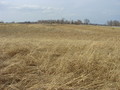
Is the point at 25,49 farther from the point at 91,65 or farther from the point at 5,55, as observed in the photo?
the point at 91,65

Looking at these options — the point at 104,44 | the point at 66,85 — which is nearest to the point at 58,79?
the point at 66,85

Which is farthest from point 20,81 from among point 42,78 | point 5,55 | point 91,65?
point 5,55

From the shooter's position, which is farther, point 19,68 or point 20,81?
point 19,68

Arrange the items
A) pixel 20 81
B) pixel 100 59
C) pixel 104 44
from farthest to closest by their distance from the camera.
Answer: pixel 104 44 < pixel 100 59 < pixel 20 81

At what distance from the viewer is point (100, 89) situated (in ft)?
12.9

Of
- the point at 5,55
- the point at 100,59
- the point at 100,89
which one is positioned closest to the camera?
the point at 100,89

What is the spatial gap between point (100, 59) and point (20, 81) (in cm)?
206

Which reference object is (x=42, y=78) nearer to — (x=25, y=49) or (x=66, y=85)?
(x=66, y=85)

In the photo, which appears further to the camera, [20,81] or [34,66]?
[34,66]

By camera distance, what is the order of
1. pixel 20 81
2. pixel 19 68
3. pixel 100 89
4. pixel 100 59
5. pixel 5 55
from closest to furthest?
pixel 100 89 → pixel 20 81 → pixel 19 68 → pixel 100 59 → pixel 5 55

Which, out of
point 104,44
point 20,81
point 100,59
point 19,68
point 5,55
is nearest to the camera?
point 20,81

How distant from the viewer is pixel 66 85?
156 inches

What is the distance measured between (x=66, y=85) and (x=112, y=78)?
1.00 m

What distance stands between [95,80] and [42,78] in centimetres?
102
